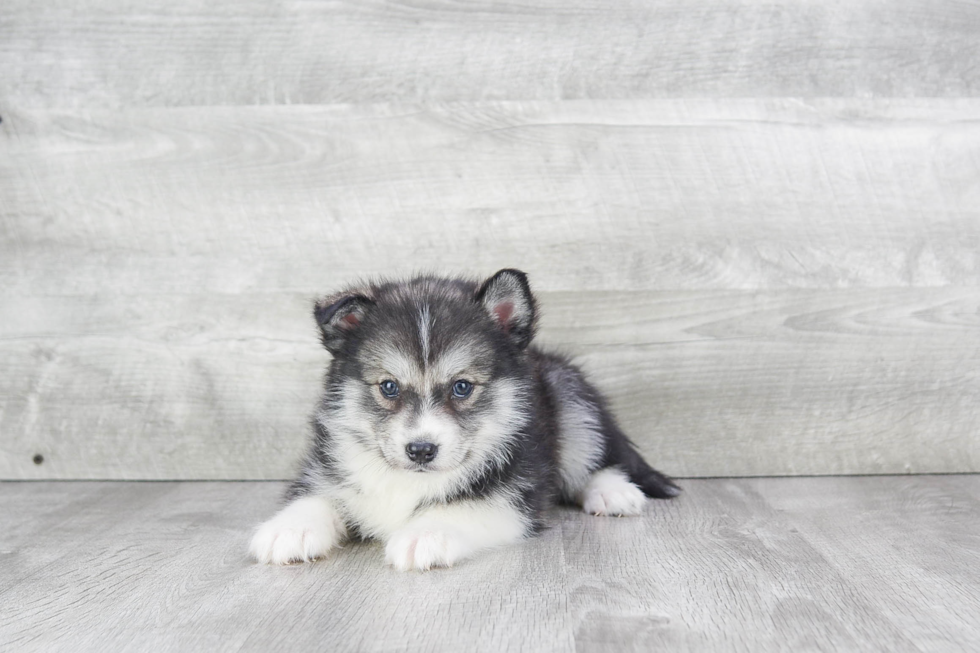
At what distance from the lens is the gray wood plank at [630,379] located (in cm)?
373

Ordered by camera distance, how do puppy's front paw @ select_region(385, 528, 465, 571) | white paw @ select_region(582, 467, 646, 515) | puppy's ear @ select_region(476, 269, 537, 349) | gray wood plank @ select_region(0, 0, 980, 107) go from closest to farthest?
puppy's front paw @ select_region(385, 528, 465, 571), puppy's ear @ select_region(476, 269, 537, 349), white paw @ select_region(582, 467, 646, 515), gray wood plank @ select_region(0, 0, 980, 107)

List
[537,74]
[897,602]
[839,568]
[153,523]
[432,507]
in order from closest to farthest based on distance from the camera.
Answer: [897,602] → [839,568] → [432,507] → [153,523] → [537,74]

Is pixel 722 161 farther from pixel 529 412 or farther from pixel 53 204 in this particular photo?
pixel 53 204

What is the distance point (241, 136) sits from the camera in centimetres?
372

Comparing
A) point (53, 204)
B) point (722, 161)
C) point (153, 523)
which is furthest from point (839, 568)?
point (53, 204)

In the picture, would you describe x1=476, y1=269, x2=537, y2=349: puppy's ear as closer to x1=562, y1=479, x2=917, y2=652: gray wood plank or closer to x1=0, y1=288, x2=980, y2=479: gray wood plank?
x1=562, y1=479, x2=917, y2=652: gray wood plank

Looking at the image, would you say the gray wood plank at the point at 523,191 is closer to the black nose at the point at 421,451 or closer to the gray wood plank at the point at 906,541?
the gray wood plank at the point at 906,541

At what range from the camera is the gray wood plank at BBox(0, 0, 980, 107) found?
368 cm

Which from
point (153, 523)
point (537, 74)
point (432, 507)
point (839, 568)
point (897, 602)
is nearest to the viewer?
point (897, 602)

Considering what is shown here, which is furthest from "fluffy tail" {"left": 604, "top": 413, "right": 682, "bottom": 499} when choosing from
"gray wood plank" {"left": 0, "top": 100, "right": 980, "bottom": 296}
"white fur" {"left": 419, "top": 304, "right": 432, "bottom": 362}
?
"white fur" {"left": 419, "top": 304, "right": 432, "bottom": 362}

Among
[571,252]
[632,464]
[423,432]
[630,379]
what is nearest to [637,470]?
[632,464]

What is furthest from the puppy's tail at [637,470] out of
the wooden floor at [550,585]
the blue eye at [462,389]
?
the blue eye at [462,389]

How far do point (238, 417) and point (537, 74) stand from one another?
72.1 inches

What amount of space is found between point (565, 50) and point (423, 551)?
6.87ft
